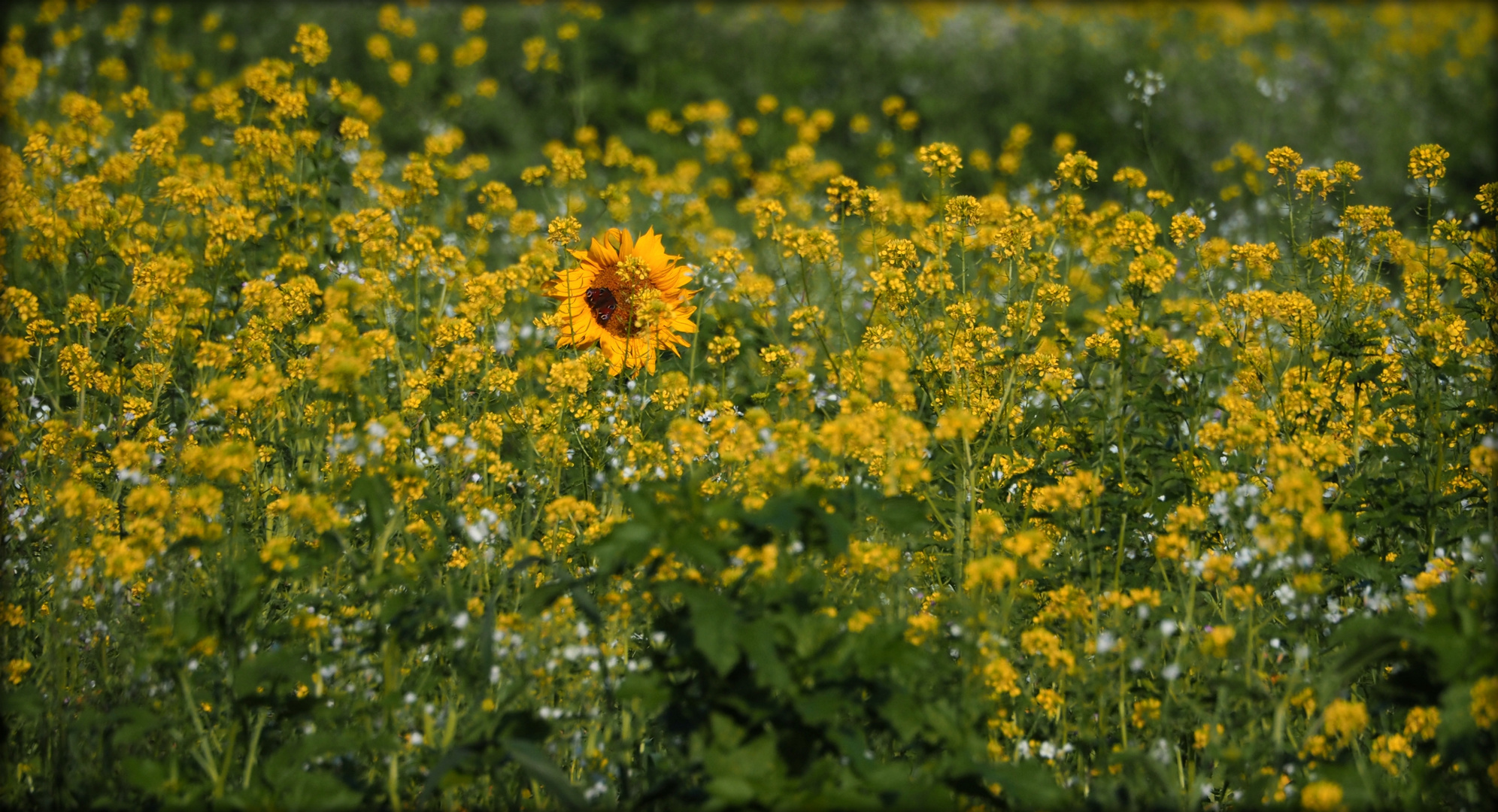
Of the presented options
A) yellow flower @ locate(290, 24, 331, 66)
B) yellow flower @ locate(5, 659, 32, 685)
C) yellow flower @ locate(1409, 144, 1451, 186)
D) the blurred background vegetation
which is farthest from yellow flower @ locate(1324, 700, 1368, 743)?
the blurred background vegetation

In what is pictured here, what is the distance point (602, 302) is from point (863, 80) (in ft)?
Result: 20.8

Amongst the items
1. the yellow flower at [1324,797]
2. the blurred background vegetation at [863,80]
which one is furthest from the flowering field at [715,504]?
the blurred background vegetation at [863,80]

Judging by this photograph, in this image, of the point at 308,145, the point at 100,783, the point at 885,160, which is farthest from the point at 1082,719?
the point at 885,160

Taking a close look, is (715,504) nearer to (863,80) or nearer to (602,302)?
(602,302)

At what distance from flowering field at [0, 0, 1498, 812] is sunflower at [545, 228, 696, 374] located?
0.10 feet

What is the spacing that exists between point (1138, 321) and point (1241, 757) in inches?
57.5

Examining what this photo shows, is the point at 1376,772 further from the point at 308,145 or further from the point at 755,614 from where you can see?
the point at 308,145

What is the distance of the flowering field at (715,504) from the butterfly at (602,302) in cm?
2

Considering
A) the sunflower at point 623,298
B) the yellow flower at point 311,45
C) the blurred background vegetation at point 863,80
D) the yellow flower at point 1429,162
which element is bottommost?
the sunflower at point 623,298

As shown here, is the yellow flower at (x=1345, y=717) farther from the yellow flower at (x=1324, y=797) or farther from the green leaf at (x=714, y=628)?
the green leaf at (x=714, y=628)

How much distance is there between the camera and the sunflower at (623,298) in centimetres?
389

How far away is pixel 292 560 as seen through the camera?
2.46 meters

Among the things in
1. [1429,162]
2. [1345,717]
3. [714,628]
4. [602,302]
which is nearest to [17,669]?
[714,628]

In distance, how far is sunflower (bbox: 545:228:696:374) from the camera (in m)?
3.89
